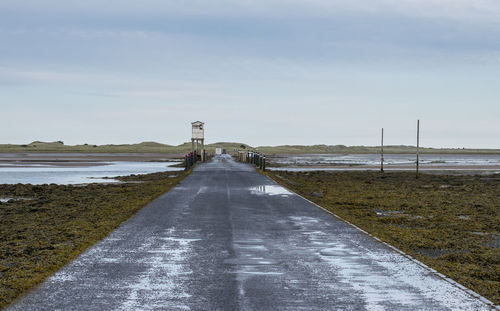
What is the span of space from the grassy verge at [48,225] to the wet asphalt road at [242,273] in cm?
38

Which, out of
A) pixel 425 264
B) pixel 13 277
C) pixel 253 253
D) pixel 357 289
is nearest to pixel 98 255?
pixel 13 277

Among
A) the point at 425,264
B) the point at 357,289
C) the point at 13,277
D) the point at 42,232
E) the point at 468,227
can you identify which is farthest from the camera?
the point at 468,227

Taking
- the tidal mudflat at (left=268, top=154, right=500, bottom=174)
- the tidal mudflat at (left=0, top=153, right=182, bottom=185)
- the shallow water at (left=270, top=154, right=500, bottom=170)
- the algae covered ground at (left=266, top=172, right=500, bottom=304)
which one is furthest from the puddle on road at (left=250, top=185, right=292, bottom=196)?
the shallow water at (left=270, top=154, right=500, bottom=170)

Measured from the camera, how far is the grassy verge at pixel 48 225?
25.3 feet

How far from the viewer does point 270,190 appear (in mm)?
21453

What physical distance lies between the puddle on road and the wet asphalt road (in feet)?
24.7

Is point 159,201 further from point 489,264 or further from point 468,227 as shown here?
point 489,264

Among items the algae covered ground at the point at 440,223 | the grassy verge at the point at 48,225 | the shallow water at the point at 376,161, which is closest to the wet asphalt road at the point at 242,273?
the grassy verge at the point at 48,225

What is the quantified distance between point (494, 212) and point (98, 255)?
41.9ft

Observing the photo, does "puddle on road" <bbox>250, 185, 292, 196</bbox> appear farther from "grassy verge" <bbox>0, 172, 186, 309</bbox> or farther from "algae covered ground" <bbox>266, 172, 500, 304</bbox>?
"grassy verge" <bbox>0, 172, 186, 309</bbox>

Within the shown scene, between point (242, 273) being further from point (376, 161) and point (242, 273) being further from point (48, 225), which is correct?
point (376, 161)

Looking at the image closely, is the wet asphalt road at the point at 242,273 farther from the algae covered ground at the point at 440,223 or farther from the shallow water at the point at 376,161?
the shallow water at the point at 376,161

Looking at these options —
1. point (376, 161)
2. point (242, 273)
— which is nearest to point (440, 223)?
point (242, 273)

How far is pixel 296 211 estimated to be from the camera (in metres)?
14.9
